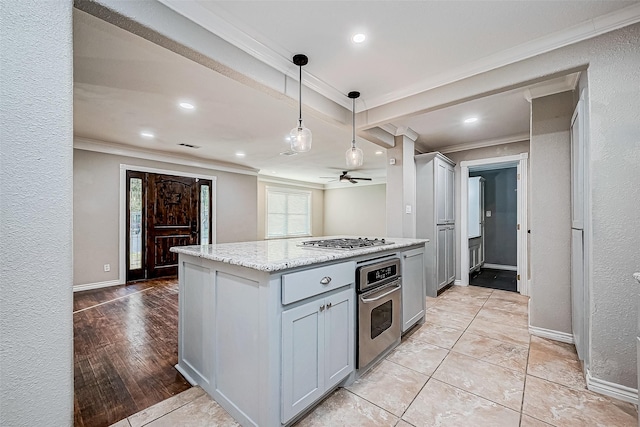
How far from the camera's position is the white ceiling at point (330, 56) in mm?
1720

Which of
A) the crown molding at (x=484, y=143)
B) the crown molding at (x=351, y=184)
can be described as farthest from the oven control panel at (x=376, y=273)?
the crown molding at (x=351, y=184)

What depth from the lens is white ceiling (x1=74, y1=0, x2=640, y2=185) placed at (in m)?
1.72

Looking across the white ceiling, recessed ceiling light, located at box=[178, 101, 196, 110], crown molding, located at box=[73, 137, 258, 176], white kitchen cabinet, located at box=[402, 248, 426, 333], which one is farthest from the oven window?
crown molding, located at box=[73, 137, 258, 176]

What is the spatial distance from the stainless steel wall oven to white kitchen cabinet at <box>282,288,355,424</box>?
10 centimetres

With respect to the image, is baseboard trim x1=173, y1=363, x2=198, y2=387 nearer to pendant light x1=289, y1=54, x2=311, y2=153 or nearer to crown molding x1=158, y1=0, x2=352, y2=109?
pendant light x1=289, y1=54, x2=311, y2=153

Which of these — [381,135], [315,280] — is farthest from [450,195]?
[315,280]

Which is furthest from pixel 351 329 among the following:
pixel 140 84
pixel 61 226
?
pixel 140 84

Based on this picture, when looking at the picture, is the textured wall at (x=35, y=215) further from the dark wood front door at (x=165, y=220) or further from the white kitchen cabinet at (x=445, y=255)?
the dark wood front door at (x=165, y=220)

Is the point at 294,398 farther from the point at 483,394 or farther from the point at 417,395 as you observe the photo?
the point at 483,394

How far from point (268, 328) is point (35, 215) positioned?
39.8 inches

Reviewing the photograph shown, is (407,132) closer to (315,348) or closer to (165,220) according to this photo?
(315,348)

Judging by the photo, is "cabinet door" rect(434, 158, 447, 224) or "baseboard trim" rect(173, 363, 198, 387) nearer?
"baseboard trim" rect(173, 363, 198, 387)

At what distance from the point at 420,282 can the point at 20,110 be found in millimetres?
2960

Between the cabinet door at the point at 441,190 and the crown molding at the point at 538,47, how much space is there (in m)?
1.65
